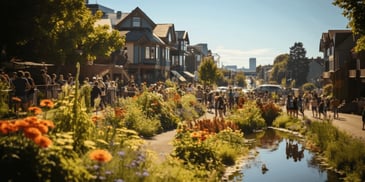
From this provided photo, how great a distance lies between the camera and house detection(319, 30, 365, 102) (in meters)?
37.0

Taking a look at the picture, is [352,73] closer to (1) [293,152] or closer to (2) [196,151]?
(1) [293,152]

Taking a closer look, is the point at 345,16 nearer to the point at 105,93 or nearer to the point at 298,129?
the point at 298,129

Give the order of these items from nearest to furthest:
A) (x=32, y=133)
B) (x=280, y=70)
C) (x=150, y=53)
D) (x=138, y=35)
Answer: (x=32, y=133), (x=138, y=35), (x=150, y=53), (x=280, y=70)

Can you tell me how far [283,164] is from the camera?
15227mm

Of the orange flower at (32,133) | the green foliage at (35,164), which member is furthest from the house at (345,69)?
the orange flower at (32,133)

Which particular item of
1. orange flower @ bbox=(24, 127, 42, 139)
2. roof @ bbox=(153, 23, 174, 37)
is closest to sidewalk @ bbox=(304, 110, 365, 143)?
orange flower @ bbox=(24, 127, 42, 139)

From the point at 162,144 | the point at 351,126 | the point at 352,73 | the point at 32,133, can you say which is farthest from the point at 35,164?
the point at 352,73

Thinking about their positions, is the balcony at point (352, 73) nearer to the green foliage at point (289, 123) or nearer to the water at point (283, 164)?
the green foliage at point (289, 123)

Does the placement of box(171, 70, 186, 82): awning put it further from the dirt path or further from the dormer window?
the dirt path

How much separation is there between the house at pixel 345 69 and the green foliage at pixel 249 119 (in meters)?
7.62

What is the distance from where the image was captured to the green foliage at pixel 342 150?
11.8 m

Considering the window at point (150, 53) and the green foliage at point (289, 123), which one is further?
the window at point (150, 53)

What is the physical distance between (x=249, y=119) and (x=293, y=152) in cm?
561

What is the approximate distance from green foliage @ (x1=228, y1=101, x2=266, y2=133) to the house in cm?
762
